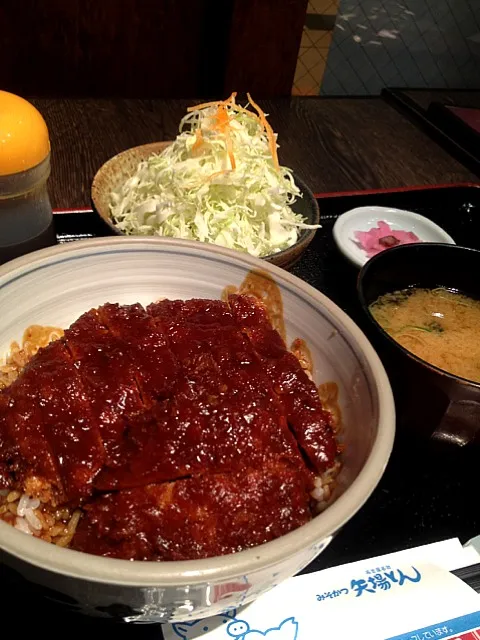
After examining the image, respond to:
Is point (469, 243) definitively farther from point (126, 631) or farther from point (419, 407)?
point (126, 631)

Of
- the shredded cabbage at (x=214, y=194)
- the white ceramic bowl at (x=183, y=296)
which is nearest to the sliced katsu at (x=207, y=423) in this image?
the white ceramic bowl at (x=183, y=296)

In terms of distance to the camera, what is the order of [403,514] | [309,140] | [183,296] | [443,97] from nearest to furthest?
1. [403,514]
2. [183,296]
3. [309,140]
4. [443,97]

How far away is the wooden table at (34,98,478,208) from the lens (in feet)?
11.6

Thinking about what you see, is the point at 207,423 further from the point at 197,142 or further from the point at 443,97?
the point at 443,97

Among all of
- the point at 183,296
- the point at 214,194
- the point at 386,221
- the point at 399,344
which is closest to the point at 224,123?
the point at 214,194

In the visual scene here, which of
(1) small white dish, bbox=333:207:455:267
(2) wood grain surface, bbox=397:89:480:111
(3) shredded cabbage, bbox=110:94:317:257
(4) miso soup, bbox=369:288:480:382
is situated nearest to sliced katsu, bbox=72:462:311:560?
(4) miso soup, bbox=369:288:480:382

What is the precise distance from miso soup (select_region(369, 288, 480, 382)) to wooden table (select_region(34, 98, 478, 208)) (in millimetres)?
1502

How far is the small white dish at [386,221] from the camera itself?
280 centimetres

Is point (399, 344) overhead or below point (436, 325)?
overhead

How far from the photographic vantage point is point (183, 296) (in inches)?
74.3

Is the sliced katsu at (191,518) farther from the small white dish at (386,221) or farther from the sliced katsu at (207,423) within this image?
the small white dish at (386,221)

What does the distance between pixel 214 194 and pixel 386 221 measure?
3.24 feet

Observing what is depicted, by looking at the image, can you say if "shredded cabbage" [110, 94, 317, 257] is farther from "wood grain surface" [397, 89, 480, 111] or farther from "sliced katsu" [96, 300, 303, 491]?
"wood grain surface" [397, 89, 480, 111]

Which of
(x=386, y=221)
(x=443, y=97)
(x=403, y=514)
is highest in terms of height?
(x=443, y=97)
